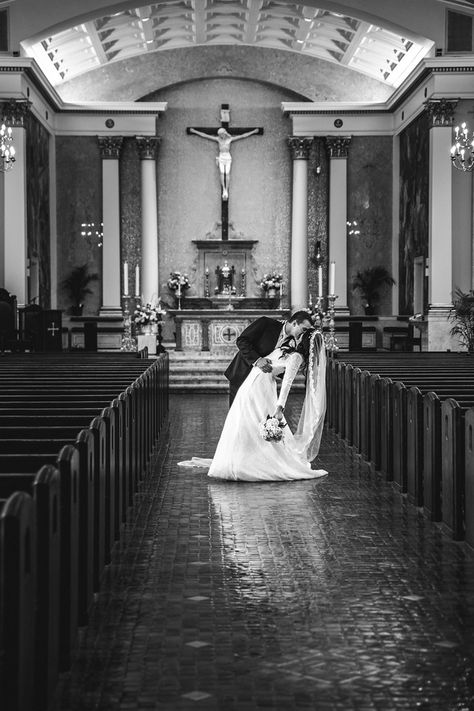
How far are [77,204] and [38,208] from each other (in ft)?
8.55

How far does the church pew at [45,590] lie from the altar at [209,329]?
709 inches

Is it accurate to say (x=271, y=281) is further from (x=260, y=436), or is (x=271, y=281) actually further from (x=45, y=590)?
(x=45, y=590)

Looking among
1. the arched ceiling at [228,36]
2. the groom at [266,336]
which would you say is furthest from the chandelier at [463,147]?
the groom at [266,336]

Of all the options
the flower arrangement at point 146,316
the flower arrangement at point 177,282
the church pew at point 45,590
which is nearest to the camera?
the church pew at point 45,590

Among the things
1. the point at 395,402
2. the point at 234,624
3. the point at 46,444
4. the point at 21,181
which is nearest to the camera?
the point at 234,624

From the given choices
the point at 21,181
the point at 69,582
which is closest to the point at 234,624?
the point at 69,582

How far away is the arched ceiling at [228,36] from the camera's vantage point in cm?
2442

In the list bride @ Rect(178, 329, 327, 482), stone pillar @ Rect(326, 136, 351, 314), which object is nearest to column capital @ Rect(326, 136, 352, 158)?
Result: stone pillar @ Rect(326, 136, 351, 314)

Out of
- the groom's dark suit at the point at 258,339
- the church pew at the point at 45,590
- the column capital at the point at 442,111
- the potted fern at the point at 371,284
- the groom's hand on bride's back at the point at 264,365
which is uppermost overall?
the column capital at the point at 442,111

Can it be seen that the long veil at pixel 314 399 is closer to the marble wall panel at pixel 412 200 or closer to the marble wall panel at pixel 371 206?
the marble wall panel at pixel 412 200

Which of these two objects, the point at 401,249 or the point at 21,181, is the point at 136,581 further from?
the point at 401,249

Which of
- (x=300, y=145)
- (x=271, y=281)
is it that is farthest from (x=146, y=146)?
(x=271, y=281)

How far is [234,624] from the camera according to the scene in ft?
15.8

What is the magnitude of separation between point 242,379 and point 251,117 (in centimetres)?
1913
